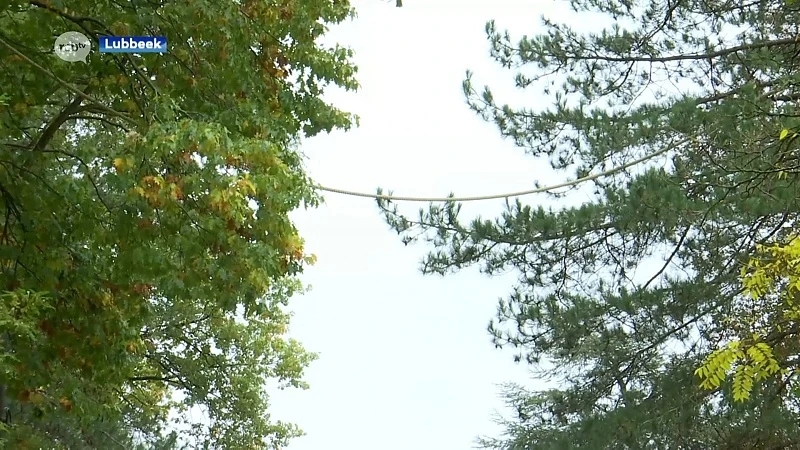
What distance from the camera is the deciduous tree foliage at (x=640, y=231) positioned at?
421 cm

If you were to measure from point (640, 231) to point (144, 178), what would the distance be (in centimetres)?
251

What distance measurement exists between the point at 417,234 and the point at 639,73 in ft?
5.11

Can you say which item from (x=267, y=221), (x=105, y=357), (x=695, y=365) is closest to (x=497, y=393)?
(x=695, y=365)

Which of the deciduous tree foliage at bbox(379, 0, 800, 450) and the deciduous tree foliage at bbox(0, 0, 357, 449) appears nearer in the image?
the deciduous tree foliage at bbox(0, 0, 357, 449)

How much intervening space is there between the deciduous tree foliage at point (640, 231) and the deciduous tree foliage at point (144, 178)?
3.66 ft

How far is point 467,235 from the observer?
4609 millimetres

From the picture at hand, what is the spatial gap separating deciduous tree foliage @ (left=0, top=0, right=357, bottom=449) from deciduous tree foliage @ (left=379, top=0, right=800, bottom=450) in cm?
112

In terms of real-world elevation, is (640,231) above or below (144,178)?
above

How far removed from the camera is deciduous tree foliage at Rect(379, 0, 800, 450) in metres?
4.21

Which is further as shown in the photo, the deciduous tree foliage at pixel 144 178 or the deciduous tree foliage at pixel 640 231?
the deciduous tree foliage at pixel 640 231

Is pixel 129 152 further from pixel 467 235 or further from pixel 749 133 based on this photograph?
pixel 749 133

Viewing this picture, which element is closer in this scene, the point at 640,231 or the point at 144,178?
the point at 144,178

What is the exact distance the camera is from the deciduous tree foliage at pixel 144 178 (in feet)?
10.4

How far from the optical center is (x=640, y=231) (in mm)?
4395
